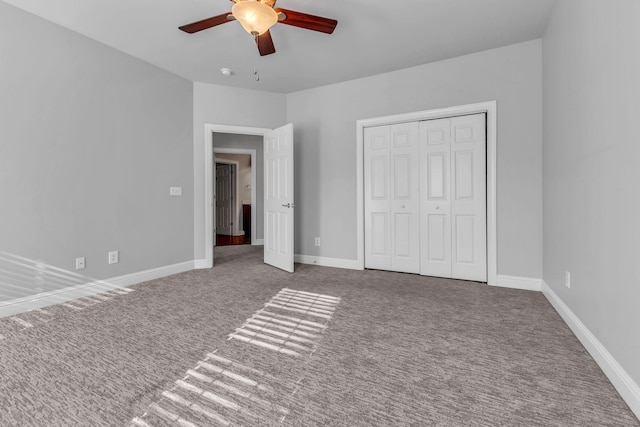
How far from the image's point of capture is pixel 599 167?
173cm

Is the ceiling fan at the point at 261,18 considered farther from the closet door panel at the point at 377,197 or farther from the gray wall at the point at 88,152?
the closet door panel at the point at 377,197

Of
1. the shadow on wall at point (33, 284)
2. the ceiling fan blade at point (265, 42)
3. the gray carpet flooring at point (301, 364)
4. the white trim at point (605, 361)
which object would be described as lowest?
the gray carpet flooring at point (301, 364)

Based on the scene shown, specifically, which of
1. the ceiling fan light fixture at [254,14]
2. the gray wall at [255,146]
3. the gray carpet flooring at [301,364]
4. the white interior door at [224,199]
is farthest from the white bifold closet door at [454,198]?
the white interior door at [224,199]

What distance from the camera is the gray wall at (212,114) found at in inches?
166

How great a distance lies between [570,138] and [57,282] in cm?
445

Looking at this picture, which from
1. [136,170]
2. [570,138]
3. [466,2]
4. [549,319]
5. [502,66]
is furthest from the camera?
[136,170]

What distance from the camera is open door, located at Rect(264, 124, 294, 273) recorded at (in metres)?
4.02

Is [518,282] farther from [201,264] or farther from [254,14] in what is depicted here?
[201,264]

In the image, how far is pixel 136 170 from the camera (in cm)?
353

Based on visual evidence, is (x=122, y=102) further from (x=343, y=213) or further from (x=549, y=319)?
(x=549, y=319)

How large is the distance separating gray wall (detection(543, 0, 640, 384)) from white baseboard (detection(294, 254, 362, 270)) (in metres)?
2.22

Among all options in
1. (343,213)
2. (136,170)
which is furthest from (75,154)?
(343,213)

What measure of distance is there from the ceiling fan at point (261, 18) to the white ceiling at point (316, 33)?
1.15 feet

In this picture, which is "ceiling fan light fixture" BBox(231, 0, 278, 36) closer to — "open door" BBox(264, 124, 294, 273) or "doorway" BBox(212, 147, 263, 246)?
"open door" BBox(264, 124, 294, 273)
